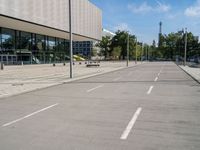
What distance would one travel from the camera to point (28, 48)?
48781mm

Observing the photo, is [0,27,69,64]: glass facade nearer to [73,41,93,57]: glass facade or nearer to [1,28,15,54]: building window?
[1,28,15,54]: building window

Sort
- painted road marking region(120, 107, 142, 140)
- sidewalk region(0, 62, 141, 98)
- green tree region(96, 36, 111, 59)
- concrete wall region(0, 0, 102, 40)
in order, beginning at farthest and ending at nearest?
green tree region(96, 36, 111, 59), concrete wall region(0, 0, 102, 40), sidewalk region(0, 62, 141, 98), painted road marking region(120, 107, 142, 140)

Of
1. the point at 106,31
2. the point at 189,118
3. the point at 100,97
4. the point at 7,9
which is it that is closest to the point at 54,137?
the point at 189,118

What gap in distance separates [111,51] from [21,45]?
7120cm

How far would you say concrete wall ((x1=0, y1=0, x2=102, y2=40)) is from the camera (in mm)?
34647

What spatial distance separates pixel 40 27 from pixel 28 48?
7406 millimetres

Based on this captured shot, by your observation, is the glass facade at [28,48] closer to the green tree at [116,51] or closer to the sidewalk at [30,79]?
the sidewalk at [30,79]

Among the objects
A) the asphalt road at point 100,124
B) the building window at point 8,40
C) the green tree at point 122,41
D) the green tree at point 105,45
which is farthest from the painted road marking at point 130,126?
the green tree at point 105,45

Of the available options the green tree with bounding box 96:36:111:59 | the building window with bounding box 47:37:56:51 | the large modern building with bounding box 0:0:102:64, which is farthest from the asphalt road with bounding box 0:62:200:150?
the green tree with bounding box 96:36:111:59

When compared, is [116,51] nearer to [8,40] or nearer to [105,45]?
[105,45]

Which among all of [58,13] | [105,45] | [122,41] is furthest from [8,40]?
[122,41]

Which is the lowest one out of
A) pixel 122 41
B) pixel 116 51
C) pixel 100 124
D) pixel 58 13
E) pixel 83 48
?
pixel 100 124

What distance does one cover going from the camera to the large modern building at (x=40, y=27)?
3641 centimetres

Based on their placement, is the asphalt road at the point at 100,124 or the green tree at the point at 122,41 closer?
the asphalt road at the point at 100,124
